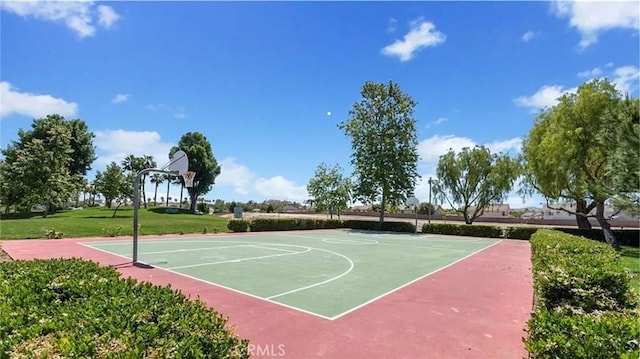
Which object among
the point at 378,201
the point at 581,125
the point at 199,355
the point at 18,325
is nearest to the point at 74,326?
the point at 18,325

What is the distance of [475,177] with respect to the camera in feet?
125

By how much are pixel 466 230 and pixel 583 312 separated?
1049 inches

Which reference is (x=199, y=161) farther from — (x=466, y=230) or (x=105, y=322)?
(x=105, y=322)

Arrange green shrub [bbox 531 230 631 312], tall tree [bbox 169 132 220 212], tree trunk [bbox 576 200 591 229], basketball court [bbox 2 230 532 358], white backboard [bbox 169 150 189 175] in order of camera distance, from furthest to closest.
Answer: tall tree [bbox 169 132 220 212]
tree trunk [bbox 576 200 591 229]
white backboard [bbox 169 150 189 175]
basketball court [bbox 2 230 532 358]
green shrub [bbox 531 230 631 312]

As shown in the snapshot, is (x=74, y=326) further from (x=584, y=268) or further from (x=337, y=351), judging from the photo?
(x=584, y=268)

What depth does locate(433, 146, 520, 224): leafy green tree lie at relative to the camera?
36.7 m

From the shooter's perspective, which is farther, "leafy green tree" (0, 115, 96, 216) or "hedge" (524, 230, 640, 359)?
"leafy green tree" (0, 115, 96, 216)

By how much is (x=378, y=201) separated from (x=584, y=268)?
2945 cm

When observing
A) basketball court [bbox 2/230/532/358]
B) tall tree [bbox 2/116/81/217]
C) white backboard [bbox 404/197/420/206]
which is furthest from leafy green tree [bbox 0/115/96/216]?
white backboard [bbox 404/197/420/206]

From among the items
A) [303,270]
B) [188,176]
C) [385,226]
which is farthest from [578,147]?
[188,176]

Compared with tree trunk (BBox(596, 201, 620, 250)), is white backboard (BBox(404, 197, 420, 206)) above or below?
above

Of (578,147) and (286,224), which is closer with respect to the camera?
(578,147)

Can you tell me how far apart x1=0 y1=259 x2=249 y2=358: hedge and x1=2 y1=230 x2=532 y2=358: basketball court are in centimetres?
64

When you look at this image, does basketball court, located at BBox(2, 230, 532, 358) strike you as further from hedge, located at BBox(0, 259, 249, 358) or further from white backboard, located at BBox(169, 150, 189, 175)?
white backboard, located at BBox(169, 150, 189, 175)
